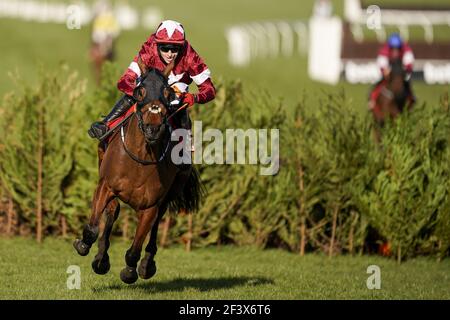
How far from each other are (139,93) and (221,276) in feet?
10.2

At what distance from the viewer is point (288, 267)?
12.1 metres

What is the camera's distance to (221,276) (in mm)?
11336

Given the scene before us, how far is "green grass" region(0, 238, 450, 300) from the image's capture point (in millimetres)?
10078

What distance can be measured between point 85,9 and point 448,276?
106 feet

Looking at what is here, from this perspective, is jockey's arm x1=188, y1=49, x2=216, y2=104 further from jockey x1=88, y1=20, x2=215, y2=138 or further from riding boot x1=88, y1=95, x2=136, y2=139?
riding boot x1=88, y1=95, x2=136, y2=139

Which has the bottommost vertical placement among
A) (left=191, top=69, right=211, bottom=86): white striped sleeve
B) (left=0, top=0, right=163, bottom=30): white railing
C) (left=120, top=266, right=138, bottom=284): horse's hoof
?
(left=120, top=266, right=138, bottom=284): horse's hoof

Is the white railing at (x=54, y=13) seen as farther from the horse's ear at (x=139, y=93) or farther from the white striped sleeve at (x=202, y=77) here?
the horse's ear at (x=139, y=93)

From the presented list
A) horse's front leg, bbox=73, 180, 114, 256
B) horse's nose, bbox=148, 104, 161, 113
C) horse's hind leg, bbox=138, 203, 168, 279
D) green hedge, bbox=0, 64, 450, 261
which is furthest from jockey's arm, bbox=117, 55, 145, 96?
green hedge, bbox=0, 64, 450, 261

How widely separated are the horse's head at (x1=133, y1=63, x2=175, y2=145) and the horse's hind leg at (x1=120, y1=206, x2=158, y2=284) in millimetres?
815

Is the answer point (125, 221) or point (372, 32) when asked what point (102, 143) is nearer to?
point (125, 221)

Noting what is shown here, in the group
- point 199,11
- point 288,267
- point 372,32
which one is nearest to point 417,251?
point 288,267

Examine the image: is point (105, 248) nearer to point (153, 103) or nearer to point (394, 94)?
point (153, 103)

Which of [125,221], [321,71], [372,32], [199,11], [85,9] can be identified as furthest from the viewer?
[199,11]

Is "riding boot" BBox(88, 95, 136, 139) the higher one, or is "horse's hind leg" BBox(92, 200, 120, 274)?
"riding boot" BBox(88, 95, 136, 139)
